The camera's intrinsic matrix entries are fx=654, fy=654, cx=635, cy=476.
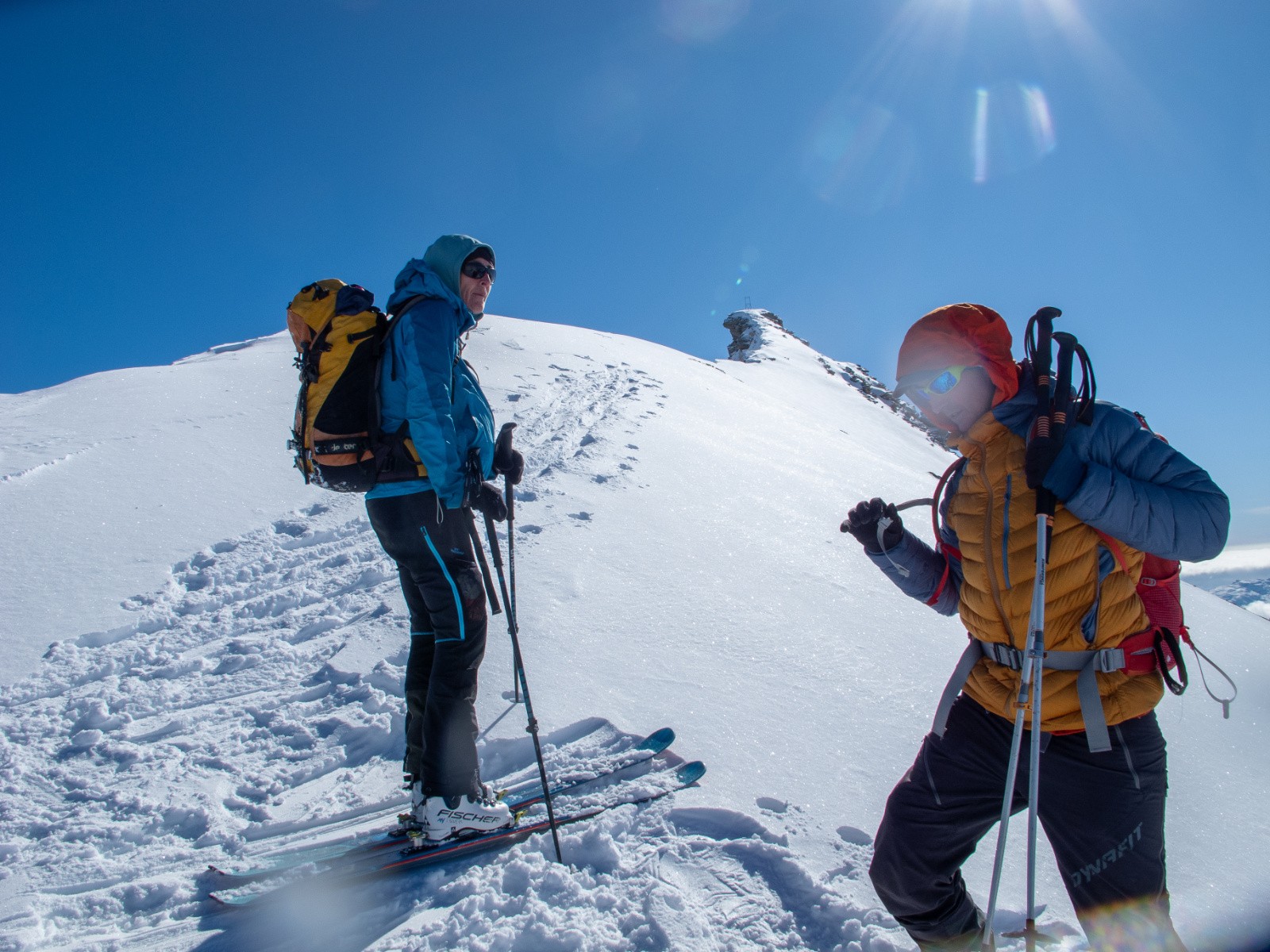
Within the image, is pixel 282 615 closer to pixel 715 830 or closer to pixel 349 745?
pixel 349 745

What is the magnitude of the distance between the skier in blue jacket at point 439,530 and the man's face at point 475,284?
3.1 inches

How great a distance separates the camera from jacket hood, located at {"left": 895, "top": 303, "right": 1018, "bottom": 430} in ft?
5.60

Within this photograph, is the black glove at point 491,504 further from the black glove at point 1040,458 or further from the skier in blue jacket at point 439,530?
the black glove at point 1040,458

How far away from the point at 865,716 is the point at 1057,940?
57.8 inches

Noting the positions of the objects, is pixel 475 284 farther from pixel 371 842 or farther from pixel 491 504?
pixel 371 842

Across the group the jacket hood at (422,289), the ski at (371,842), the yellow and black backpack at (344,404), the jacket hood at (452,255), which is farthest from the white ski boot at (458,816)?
the jacket hood at (452,255)

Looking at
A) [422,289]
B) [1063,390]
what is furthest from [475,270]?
[1063,390]

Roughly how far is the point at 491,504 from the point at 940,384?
5.76 feet

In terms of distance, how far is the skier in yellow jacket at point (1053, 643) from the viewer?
153 cm

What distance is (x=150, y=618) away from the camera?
452cm

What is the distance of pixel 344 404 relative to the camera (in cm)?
246

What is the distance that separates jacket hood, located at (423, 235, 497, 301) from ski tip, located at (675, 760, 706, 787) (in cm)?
221

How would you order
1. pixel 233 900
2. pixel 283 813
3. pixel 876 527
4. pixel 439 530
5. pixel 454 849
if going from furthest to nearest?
pixel 283 813 → pixel 439 530 → pixel 454 849 → pixel 233 900 → pixel 876 527

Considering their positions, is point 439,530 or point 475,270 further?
point 475,270
